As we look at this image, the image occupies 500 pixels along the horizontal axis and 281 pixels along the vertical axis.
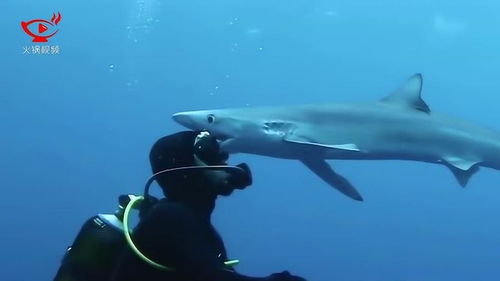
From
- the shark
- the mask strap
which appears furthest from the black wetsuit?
the shark

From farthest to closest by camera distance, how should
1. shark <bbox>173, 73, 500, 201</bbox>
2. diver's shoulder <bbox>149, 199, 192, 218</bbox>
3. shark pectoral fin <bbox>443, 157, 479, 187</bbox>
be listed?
shark pectoral fin <bbox>443, 157, 479, 187</bbox> < shark <bbox>173, 73, 500, 201</bbox> < diver's shoulder <bbox>149, 199, 192, 218</bbox>

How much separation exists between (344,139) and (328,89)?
1410 inches

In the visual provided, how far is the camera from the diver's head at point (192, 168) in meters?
2.56

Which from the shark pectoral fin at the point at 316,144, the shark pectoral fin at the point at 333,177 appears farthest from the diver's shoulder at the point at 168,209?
the shark pectoral fin at the point at 333,177

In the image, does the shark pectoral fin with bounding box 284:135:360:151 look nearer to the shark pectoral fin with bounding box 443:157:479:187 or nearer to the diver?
the shark pectoral fin with bounding box 443:157:479:187

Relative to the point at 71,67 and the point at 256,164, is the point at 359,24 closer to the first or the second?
the point at 71,67

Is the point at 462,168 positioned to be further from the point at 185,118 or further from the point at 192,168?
the point at 192,168

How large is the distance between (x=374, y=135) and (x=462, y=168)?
104 centimetres

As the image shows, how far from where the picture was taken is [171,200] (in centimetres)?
255

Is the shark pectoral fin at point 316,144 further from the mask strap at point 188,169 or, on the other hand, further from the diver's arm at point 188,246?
the diver's arm at point 188,246

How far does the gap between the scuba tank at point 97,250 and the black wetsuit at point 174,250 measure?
114mm

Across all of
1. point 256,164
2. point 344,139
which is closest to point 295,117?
point 344,139

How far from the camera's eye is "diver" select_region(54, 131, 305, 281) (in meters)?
2.35

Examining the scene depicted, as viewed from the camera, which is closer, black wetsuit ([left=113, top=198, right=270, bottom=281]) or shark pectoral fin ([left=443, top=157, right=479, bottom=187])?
black wetsuit ([left=113, top=198, right=270, bottom=281])
